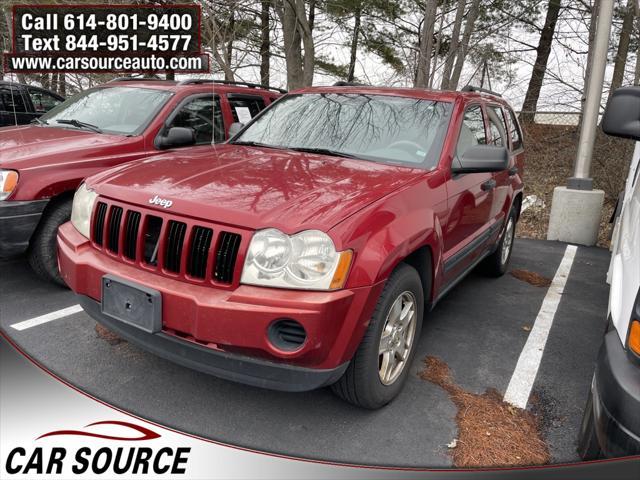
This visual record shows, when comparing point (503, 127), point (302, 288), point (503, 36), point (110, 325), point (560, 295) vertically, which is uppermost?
point (503, 36)

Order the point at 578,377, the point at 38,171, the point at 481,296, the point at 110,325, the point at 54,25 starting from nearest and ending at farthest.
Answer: the point at 110,325, the point at 578,377, the point at 38,171, the point at 481,296, the point at 54,25

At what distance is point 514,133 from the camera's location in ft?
17.1

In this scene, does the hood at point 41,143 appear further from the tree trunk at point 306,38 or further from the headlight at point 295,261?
the tree trunk at point 306,38

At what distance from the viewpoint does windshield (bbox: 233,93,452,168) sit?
3336 millimetres

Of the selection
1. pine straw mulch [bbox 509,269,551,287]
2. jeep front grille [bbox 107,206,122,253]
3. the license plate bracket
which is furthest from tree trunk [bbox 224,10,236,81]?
the license plate bracket

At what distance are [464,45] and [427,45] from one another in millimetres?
914

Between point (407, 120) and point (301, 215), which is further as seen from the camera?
point (407, 120)

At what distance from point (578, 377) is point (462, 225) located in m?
1.20

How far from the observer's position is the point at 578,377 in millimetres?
3262

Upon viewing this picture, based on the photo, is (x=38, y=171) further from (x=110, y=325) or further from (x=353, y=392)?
(x=353, y=392)

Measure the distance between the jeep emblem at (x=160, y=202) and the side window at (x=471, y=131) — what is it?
1.92 meters

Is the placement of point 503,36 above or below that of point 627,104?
above

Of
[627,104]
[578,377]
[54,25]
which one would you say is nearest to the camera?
[627,104]

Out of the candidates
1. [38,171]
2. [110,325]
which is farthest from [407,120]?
[38,171]
